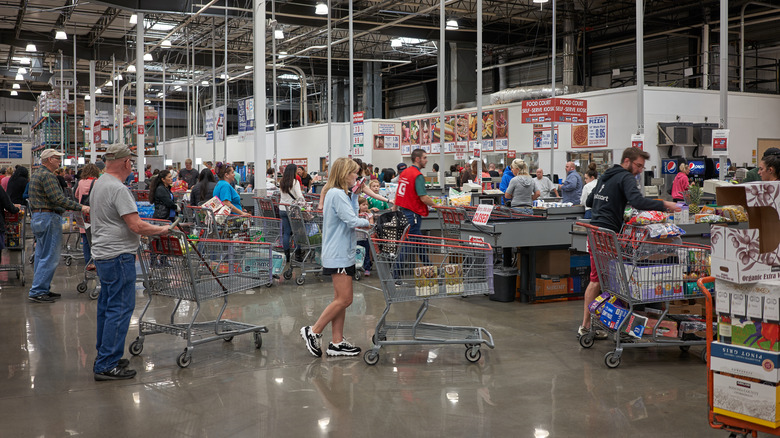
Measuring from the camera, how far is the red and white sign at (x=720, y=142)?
A: 9.18 m

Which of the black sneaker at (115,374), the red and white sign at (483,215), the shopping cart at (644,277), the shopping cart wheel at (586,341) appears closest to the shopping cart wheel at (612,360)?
the shopping cart at (644,277)

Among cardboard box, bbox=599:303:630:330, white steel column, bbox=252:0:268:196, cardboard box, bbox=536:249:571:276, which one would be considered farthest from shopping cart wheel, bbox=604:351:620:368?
white steel column, bbox=252:0:268:196

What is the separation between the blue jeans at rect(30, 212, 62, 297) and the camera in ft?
27.8

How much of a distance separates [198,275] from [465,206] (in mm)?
4325

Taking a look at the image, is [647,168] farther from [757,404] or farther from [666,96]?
[757,404]

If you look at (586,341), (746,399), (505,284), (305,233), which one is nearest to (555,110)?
(305,233)

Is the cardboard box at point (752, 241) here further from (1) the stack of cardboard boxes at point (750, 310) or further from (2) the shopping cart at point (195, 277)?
(2) the shopping cart at point (195, 277)

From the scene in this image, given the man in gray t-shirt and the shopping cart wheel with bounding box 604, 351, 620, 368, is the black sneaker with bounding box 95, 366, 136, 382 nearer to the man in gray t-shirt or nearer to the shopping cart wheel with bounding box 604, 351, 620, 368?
the man in gray t-shirt

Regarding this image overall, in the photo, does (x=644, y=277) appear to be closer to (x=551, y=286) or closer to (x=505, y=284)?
(x=551, y=286)

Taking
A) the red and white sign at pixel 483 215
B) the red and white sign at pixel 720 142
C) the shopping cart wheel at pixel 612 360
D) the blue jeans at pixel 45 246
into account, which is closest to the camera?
the shopping cart wheel at pixel 612 360

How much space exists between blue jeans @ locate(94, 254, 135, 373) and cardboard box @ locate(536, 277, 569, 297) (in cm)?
475

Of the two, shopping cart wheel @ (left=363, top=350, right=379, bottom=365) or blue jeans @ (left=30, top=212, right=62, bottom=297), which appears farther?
blue jeans @ (left=30, top=212, right=62, bottom=297)

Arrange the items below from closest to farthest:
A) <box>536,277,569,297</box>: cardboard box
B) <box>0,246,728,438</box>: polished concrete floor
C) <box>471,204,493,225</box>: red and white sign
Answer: <box>0,246,728,438</box>: polished concrete floor
<box>471,204,493,225</box>: red and white sign
<box>536,277,569,297</box>: cardboard box

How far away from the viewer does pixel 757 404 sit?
3.41 meters
